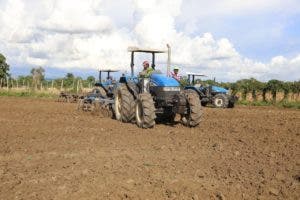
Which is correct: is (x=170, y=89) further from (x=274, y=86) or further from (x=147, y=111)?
(x=274, y=86)

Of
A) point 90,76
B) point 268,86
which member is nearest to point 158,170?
point 268,86

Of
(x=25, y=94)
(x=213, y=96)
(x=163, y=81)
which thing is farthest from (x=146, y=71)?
(x=25, y=94)

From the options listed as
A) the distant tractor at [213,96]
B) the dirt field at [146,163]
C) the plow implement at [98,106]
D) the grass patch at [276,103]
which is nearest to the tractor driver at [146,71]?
the dirt field at [146,163]

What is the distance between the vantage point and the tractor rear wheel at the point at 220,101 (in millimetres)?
24594

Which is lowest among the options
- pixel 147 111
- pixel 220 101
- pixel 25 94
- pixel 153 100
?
pixel 25 94

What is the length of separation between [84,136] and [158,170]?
429cm

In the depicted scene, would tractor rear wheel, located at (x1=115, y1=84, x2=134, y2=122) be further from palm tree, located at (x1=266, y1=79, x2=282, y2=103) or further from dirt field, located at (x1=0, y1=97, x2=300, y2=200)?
palm tree, located at (x1=266, y1=79, x2=282, y2=103)

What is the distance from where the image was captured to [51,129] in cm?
1264

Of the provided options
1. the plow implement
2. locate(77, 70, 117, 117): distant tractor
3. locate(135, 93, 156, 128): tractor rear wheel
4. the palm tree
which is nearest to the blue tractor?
locate(135, 93, 156, 128): tractor rear wheel

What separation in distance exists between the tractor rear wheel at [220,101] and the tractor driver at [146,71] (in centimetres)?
1055

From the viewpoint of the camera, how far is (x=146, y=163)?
8008 millimetres

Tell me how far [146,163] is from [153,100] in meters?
6.42

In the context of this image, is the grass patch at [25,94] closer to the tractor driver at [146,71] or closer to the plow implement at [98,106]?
the plow implement at [98,106]

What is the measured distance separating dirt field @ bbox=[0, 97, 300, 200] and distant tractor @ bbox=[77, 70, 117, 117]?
3.45 m
